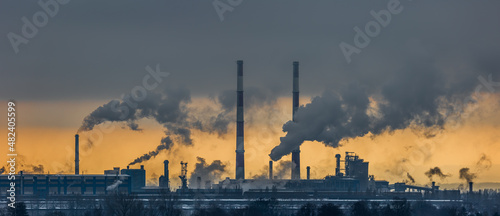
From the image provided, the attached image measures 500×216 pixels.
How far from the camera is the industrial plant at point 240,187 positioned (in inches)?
5463

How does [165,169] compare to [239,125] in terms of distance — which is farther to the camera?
[165,169]

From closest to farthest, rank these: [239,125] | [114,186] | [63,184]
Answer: [239,125], [114,186], [63,184]

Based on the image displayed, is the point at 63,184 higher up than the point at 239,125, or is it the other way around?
the point at 239,125

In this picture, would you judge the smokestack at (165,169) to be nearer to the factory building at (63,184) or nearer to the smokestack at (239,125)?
the factory building at (63,184)

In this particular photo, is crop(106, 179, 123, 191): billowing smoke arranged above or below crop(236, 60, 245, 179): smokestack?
below

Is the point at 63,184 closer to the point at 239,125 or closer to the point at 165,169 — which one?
the point at 165,169

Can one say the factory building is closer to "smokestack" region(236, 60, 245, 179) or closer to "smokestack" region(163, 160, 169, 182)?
"smokestack" region(163, 160, 169, 182)

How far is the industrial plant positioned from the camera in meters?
139

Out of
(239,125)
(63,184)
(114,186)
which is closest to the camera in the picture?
(239,125)

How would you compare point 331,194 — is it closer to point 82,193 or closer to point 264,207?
point 82,193

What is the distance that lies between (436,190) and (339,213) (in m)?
75.8

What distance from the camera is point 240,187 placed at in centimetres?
14838

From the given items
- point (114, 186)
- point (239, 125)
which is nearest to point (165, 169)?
point (114, 186)

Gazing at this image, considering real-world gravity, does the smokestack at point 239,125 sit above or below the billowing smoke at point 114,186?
above
